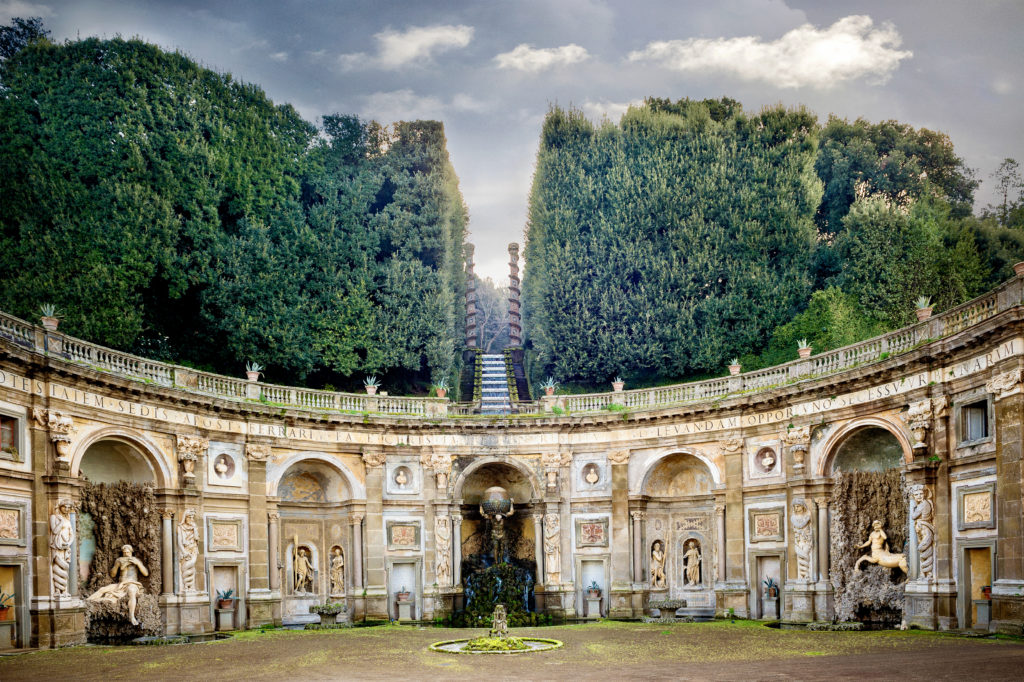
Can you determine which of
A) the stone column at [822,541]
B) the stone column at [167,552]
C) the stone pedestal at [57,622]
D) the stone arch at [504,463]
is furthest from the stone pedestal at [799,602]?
the stone pedestal at [57,622]

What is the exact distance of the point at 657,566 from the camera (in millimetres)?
36344

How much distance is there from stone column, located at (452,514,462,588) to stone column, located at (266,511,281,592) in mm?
6706

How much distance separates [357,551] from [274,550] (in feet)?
10.7

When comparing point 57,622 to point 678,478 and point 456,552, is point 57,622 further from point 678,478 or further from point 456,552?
point 678,478

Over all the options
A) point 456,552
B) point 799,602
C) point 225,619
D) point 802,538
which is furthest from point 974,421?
point 225,619

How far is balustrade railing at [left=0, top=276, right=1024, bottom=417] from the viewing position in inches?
991

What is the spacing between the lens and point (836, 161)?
47.0 metres

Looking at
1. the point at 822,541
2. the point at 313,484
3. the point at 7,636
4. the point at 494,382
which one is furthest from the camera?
the point at 494,382

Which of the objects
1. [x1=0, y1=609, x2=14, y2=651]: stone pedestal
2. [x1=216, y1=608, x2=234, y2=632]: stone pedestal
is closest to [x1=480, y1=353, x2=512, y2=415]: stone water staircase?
[x1=216, y1=608, x2=234, y2=632]: stone pedestal

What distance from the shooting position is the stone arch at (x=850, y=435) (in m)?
27.0

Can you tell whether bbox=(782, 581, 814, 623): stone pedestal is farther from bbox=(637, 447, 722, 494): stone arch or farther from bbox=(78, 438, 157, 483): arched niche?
bbox=(78, 438, 157, 483): arched niche

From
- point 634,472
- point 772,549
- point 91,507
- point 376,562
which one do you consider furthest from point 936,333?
point 91,507

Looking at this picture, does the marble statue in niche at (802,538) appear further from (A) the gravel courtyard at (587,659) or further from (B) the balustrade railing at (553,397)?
(B) the balustrade railing at (553,397)

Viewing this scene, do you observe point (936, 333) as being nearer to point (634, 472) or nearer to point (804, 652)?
point (804, 652)
